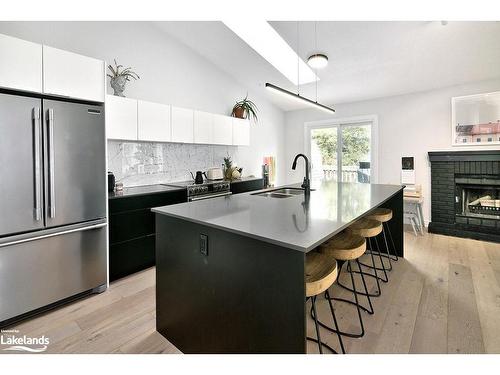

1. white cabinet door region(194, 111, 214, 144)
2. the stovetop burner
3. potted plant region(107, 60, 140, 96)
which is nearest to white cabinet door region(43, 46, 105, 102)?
potted plant region(107, 60, 140, 96)

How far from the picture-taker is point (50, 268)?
2.19 m

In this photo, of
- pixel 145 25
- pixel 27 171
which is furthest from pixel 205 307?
pixel 145 25

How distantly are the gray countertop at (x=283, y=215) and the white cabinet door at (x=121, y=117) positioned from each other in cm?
153

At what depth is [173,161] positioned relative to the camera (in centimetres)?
400

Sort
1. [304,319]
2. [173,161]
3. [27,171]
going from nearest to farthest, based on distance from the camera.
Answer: [304,319] → [27,171] → [173,161]

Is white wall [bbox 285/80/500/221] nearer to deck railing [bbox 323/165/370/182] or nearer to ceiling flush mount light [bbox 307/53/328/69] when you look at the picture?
deck railing [bbox 323/165/370/182]

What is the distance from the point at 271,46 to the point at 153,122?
6.58ft

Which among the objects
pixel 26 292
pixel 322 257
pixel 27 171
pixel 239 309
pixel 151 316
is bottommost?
pixel 151 316

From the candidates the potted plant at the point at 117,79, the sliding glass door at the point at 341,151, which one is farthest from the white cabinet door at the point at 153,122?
the sliding glass door at the point at 341,151

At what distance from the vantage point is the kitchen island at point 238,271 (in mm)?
1212

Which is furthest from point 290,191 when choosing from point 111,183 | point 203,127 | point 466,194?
point 466,194

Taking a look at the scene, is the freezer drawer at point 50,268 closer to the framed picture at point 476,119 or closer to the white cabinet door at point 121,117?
the white cabinet door at point 121,117
